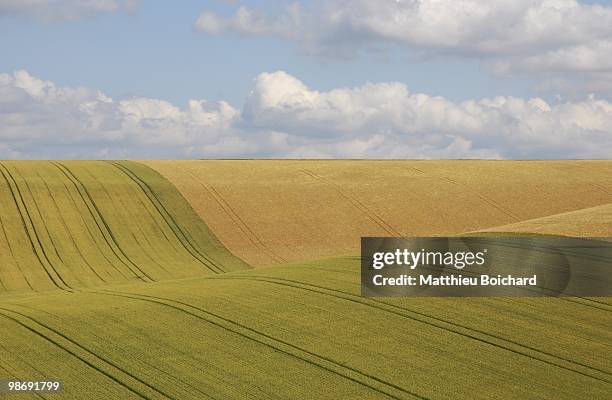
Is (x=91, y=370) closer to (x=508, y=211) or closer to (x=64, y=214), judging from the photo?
(x=64, y=214)

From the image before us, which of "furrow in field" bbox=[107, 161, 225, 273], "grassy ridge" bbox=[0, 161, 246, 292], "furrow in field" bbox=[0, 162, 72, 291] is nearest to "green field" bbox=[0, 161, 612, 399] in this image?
"furrow in field" bbox=[0, 162, 72, 291]

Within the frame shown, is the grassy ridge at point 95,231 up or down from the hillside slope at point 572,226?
down

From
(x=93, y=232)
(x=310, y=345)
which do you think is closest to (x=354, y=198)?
(x=93, y=232)

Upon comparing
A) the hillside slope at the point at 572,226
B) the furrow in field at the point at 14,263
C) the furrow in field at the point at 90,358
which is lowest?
the furrow in field at the point at 14,263

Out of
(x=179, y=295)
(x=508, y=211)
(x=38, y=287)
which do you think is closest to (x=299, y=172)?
(x=508, y=211)

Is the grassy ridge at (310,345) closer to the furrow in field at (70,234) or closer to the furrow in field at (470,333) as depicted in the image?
the furrow in field at (470,333)

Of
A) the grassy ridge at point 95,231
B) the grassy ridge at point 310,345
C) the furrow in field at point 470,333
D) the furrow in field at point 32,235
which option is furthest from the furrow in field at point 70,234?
the furrow in field at point 470,333
